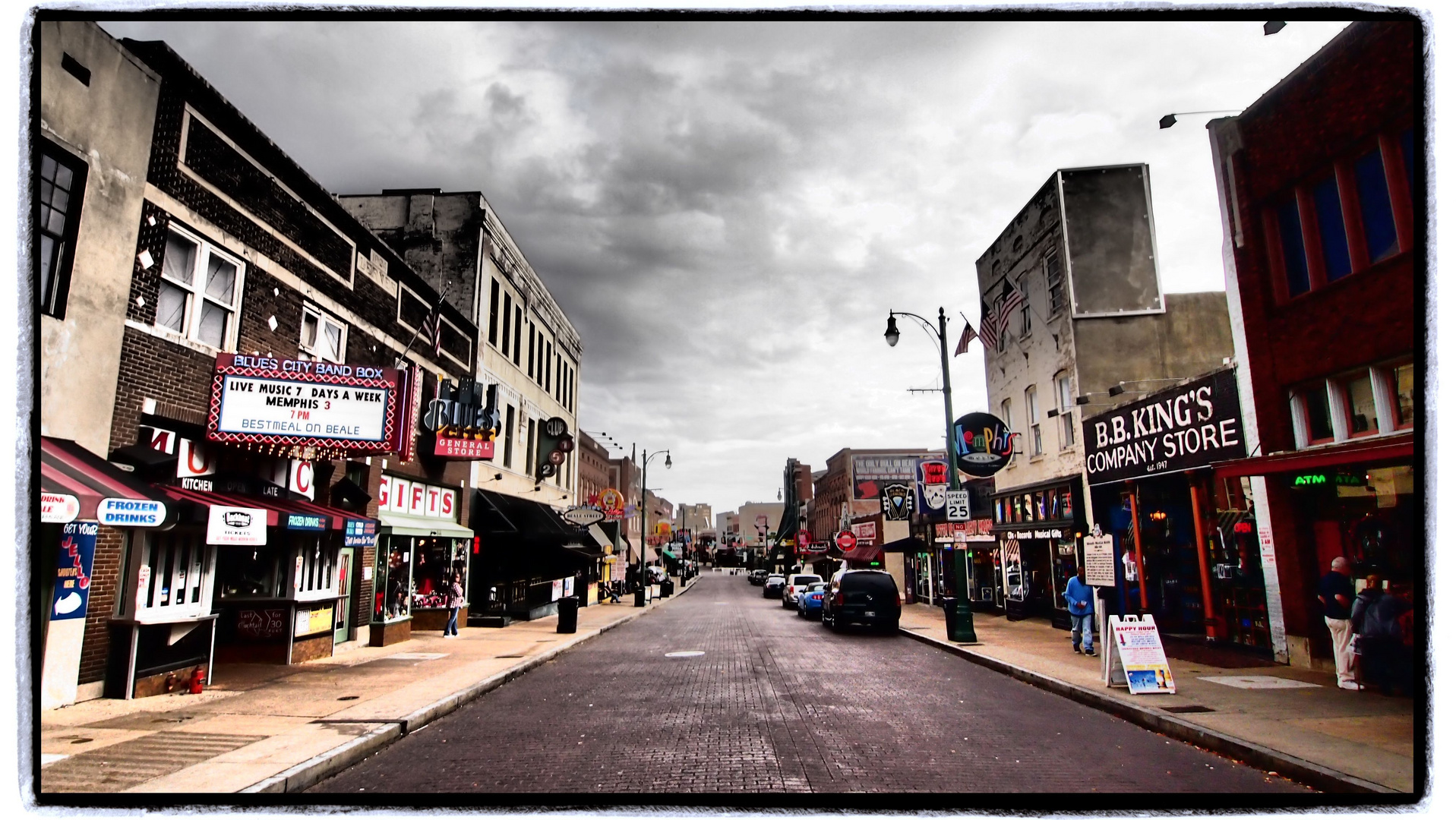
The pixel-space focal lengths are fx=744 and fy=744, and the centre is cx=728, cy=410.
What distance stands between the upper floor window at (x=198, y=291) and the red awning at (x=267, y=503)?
8.01ft

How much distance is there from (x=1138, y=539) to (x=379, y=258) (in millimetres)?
19766

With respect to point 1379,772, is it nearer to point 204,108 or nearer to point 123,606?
point 123,606

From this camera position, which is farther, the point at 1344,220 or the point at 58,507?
the point at 1344,220

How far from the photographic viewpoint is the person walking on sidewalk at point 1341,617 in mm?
10305

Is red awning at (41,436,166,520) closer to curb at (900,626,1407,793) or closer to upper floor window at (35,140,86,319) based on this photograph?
upper floor window at (35,140,86,319)

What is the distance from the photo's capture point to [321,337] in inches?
604

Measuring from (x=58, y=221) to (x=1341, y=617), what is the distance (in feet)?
57.5

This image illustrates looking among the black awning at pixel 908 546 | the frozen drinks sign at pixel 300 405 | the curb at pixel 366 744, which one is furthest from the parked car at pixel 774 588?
the frozen drinks sign at pixel 300 405

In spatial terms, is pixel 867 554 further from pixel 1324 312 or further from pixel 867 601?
pixel 1324 312

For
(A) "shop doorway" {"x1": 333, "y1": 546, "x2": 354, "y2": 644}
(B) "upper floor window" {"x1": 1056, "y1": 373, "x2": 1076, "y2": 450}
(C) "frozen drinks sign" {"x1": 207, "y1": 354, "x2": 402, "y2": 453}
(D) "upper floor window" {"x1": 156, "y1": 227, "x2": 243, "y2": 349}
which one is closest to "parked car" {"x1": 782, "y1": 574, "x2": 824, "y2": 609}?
(B) "upper floor window" {"x1": 1056, "y1": 373, "x2": 1076, "y2": 450}

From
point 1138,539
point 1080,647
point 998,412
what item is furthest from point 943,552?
point 1080,647

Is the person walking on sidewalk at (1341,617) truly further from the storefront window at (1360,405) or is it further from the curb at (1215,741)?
the curb at (1215,741)

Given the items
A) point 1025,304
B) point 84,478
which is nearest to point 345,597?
point 84,478

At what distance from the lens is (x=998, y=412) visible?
26.6 metres
